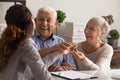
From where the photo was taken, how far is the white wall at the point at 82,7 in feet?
13.4

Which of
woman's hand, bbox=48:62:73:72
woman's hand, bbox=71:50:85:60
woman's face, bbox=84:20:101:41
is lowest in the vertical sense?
woman's hand, bbox=48:62:73:72

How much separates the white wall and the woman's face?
173cm

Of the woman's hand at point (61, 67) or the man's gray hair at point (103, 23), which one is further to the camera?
the man's gray hair at point (103, 23)

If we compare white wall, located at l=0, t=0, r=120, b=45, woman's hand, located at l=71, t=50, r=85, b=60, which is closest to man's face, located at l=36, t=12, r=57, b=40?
woman's hand, located at l=71, t=50, r=85, b=60

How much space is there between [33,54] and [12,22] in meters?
0.20

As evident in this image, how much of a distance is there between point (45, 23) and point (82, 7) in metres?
2.11

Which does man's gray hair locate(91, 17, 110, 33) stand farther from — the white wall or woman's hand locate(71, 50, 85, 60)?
the white wall

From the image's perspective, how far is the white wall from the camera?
4.07 m

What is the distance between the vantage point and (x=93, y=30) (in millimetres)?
A: 2455

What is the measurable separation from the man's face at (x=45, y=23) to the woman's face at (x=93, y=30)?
1.07 feet

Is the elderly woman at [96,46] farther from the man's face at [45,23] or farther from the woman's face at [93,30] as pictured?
the man's face at [45,23]

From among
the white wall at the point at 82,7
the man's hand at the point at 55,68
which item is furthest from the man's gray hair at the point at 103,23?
the white wall at the point at 82,7

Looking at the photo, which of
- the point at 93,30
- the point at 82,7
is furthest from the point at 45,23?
the point at 82,7

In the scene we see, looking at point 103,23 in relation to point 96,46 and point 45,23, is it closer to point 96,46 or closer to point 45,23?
point 96,46
